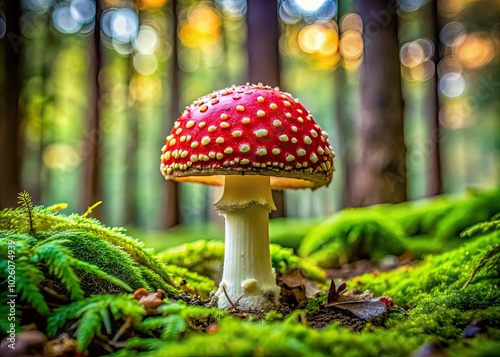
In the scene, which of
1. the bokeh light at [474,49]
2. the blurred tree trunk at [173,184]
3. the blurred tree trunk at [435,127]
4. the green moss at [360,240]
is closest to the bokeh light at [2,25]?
the blurred tree trunk at [173,184]

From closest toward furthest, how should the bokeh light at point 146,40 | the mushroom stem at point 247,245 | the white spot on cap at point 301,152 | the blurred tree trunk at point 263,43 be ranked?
the white spot on cap at point 301,152 < the mushroom stem at point 247,245 < the blurred tree trunk at point 263,43 < the bokeh light at point 146,40

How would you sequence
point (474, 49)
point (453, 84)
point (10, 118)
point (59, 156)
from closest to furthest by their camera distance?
point (10, 118), point (474, 49), point (453, 84), point (59, 156)

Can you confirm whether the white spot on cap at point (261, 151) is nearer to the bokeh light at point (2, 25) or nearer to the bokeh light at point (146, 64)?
the bokeh light at point (2, 25)

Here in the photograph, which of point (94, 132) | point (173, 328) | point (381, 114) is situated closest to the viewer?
point (173, 328)

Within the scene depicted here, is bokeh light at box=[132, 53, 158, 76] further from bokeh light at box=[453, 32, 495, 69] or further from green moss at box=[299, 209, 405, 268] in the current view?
green moss at box=[299, 209, 405, 268]

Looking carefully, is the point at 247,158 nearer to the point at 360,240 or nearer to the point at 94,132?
the point at 360,240

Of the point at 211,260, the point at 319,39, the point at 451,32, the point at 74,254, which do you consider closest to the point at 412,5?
the point at 451,32
